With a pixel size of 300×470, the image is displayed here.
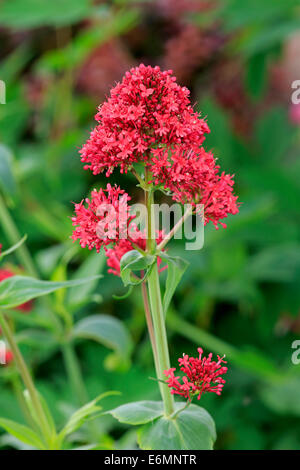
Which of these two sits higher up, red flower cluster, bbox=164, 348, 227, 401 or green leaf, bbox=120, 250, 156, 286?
green leaf, bbox=120, 250, 156, 286

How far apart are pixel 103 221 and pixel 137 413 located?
0.39ft

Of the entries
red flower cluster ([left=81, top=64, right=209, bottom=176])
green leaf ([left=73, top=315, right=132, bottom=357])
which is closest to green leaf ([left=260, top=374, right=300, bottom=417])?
green leaf ([left=73, top=315, right=132, bottom=357])

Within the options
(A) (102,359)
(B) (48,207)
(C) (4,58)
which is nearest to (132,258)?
(A) (102,359)

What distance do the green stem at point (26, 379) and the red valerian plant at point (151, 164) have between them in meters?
0.10

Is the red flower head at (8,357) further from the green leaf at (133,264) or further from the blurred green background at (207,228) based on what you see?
the green leaf at (133,264)

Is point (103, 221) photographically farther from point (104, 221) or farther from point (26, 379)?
point (26, 379)

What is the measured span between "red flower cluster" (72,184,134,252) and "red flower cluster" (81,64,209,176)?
0.02 m

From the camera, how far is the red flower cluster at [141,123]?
0.94 feet

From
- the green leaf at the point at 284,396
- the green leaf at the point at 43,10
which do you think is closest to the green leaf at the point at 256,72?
the green leaf at the point at 43,10

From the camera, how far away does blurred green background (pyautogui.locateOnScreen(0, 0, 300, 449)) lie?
0.80 meters

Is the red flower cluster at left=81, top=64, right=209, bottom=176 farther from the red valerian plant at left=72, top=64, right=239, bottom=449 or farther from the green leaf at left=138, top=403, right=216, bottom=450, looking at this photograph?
the green leaf at left=138, top=403, right=216, bottom=450

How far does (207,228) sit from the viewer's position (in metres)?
0.94

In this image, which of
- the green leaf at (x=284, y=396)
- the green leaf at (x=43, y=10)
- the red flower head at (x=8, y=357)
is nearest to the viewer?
the red flower head at (x=8, y=357)

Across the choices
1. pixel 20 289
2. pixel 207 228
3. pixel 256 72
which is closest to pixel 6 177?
pixel 20 289
